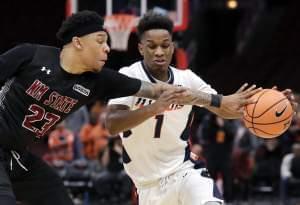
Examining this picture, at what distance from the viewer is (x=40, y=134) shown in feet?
19.1

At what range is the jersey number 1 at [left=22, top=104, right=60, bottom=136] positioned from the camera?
5695 millimetres

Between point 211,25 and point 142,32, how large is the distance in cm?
1797

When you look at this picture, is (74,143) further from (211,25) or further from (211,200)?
(211,25)

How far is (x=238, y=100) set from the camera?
5.83m

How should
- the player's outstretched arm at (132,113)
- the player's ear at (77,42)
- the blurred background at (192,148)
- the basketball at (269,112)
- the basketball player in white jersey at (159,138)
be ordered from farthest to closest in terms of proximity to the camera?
the blurred background at (192,148) → the basketball player in white jersey at (159,138) → the basketball at (269,112) → the player's ear at (77,42) → the player's outstretched arm at (132,113)

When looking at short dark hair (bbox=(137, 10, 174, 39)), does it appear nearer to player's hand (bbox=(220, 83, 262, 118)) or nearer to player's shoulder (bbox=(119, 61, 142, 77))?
player's shoulder (bbox=(119, 61, 142, 77))

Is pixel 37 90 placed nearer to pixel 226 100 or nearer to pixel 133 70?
pixel 133 70

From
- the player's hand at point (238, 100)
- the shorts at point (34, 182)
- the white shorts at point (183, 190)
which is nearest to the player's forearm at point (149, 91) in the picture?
the player's hand at point (238, 100)

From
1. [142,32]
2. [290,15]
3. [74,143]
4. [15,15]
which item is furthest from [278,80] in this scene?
[142,32]

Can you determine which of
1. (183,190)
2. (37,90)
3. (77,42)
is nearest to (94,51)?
(77,42)

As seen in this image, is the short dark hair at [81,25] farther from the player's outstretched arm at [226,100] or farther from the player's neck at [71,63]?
the player's outstretched arm at [226,100]

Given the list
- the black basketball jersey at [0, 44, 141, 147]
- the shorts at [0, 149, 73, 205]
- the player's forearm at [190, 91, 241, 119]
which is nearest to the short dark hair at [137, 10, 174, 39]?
the player's forearm at [190, 91, 241, 119]

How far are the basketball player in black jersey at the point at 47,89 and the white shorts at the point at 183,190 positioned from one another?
2.69 ft

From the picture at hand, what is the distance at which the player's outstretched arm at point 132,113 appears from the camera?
566 centimetres
